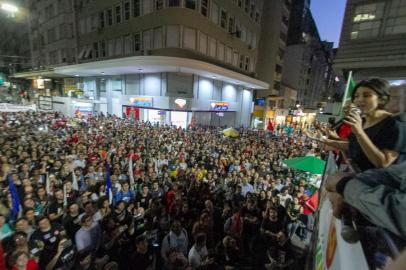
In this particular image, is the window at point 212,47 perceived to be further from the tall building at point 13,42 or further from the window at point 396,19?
the tall building at point 13,42

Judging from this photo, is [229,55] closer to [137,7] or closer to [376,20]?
[137,7]

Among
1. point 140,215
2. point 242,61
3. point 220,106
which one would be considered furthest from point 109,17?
point 140,215

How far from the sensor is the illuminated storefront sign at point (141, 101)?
20025mm

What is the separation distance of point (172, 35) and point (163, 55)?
2.00 metres

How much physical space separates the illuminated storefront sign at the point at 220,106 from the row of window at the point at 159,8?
8.20 m

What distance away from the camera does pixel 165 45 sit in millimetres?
18406

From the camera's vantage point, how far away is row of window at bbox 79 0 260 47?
18.4 m

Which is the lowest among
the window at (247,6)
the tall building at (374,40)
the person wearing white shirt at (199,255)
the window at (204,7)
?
the person wearing white shirt at (199,255)

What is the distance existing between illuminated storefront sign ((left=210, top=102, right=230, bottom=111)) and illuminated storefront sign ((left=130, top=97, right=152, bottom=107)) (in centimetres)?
661

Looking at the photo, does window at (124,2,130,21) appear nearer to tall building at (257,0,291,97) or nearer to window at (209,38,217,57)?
window at (209,38,217,57)

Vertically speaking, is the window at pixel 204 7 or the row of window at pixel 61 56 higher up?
the window at pixel 204 7

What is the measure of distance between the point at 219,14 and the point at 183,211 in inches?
839

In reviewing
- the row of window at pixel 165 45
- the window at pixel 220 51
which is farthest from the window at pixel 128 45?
the window at pixel 220 51

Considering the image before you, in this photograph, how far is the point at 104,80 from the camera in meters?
25.7
